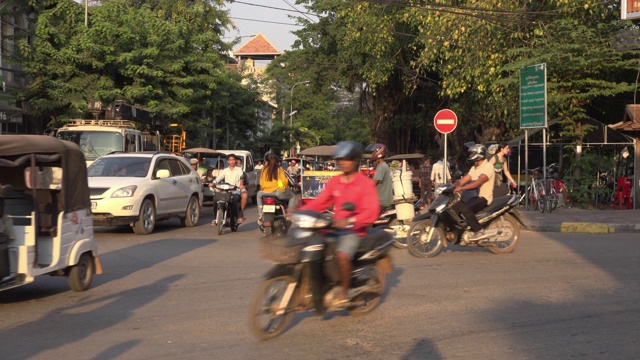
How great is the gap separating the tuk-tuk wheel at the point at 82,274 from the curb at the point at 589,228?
38.7ft

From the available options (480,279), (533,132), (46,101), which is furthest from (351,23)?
(480,279)

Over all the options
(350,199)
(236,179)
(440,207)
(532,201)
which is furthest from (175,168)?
(350,199)

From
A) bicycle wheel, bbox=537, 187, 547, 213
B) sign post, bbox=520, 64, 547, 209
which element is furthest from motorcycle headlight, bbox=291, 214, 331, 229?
bicycle wheel, bbox=537, 187, 547, 213

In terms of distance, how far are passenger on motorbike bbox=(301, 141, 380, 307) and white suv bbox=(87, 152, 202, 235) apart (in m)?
8.94

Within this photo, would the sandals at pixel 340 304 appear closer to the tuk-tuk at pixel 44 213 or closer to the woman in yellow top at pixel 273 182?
the tuk-tuk at pixel 44 213

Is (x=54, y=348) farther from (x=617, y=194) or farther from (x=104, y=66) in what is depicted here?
(x=104, y=66)

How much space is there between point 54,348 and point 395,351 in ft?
9.20

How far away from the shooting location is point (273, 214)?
14.8 metres

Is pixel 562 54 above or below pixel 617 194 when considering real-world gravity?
above

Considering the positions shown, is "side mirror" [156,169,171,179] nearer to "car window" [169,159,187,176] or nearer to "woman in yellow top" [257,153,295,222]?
"car window" [169,159,187,176]

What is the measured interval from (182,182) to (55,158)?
937 cm

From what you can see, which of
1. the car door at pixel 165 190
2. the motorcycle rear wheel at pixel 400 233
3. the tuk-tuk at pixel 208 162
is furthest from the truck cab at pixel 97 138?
the motorcycle rear wheel at pixel 400 233

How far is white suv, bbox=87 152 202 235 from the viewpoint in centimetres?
1569

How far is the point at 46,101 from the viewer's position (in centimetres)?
3241
